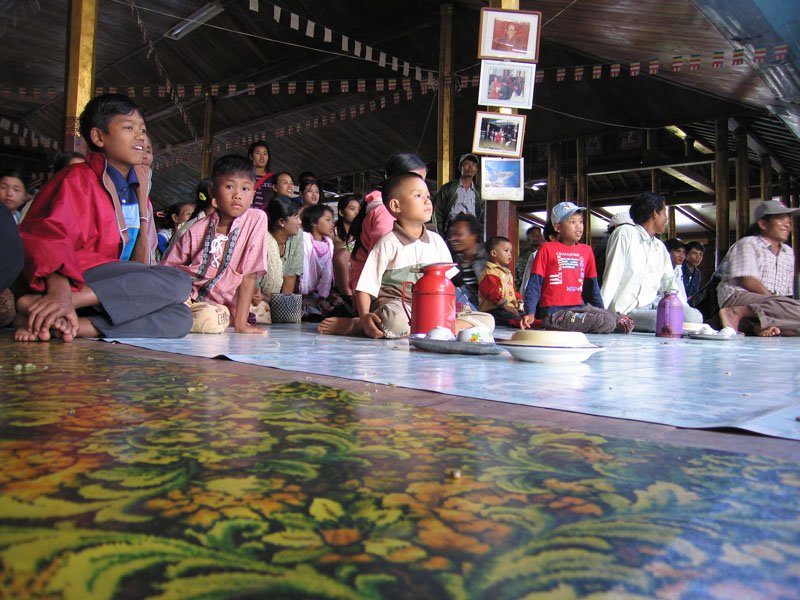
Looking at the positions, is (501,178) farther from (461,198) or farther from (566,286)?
(461,198)

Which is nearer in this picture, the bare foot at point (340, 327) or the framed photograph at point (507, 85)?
the bare foot at point (340, 327)

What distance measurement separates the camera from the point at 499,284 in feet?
16.6

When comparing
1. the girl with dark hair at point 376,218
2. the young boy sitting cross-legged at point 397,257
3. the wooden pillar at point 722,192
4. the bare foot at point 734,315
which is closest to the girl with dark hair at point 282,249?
the girl with dark hair at point 376,218

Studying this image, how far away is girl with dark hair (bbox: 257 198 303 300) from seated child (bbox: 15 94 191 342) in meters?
1.97

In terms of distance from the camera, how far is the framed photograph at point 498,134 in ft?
15.2

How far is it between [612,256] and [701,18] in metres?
2.02

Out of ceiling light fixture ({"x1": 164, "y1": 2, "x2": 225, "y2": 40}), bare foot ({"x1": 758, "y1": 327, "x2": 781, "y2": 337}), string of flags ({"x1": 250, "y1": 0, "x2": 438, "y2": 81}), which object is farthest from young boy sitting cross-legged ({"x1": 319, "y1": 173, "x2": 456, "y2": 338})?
ceiling light fixture ({"x1": 164, "y1": 2, "x2": 225, "y2": 40})

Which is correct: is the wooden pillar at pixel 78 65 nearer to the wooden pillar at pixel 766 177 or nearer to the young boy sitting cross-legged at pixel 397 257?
the young boy sitting cross-legged at pixel 397 257

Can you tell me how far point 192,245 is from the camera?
348 centimetres

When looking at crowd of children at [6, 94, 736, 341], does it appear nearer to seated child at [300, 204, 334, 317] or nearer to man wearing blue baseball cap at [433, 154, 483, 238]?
seated child at [300, 204, 334, 317]

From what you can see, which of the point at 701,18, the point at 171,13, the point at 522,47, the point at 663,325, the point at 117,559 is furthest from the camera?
the point at 171,13

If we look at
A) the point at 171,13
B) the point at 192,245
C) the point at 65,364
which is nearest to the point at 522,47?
the point at 192,245

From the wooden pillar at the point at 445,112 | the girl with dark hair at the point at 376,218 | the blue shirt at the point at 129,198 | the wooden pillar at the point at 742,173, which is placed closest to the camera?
the blue shirt at the point at 129,198

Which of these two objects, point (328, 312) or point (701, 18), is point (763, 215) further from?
point (328, 312)
